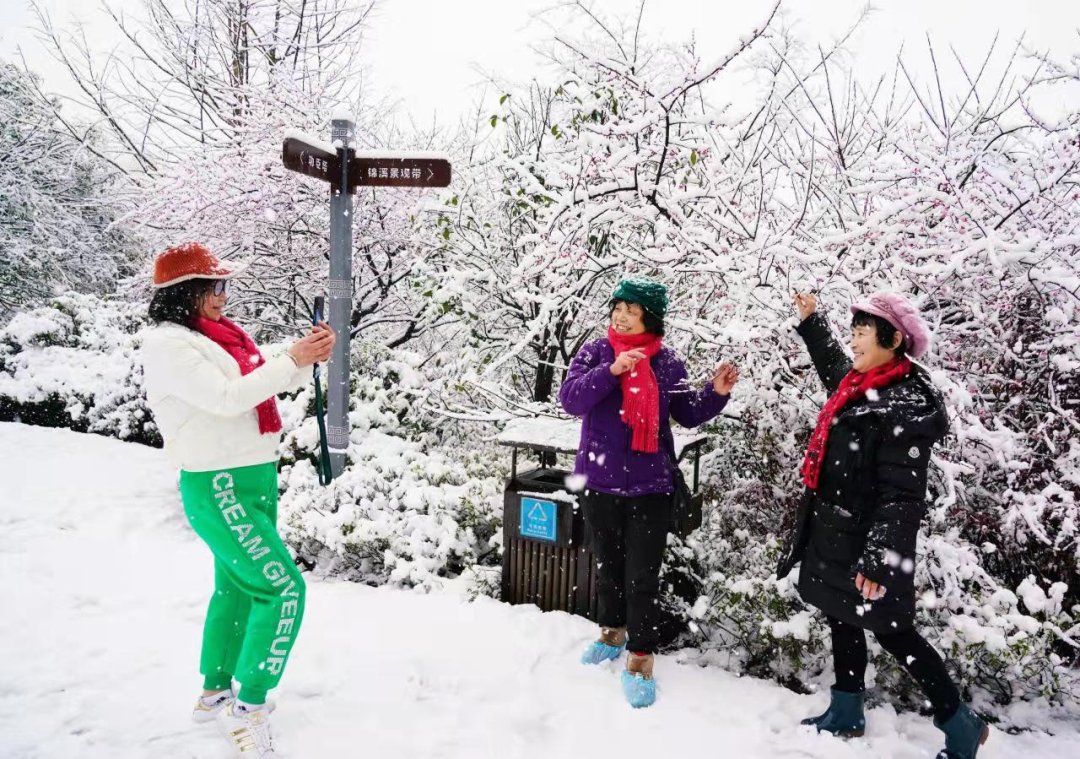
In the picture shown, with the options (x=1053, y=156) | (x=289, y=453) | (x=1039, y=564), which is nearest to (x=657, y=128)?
(x=1053, y=156)

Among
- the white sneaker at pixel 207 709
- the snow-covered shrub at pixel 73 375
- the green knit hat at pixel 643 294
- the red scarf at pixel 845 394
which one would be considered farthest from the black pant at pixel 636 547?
the snow-covered shrub at pixel 73 375

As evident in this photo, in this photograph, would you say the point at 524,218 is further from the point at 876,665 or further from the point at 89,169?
the point at 89,169

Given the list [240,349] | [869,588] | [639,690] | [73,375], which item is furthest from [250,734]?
[73,375]

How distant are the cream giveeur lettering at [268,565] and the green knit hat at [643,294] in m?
1.76

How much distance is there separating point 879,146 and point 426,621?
3.93 metres

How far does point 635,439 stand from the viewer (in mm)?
3137

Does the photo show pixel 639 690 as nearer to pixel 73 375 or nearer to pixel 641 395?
pixel 641 395


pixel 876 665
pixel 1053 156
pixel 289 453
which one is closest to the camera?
pixel 876 665

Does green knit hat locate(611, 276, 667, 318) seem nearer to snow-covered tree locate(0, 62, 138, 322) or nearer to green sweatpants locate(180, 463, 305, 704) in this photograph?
green sweatpants locate(180, 463, 305, 704)

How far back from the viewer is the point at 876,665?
318cm

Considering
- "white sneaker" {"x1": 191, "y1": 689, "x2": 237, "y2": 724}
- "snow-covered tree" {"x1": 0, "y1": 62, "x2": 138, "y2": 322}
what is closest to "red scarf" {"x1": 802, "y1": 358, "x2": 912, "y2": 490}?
"white sneaker" {"x1": 191, "y1": 689, "x2": 237, "y2": 724}

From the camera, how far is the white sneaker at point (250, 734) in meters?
2.59

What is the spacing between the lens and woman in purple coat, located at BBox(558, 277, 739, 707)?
3143 mm

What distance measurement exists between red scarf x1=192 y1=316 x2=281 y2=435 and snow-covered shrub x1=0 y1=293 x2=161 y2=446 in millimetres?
5718
